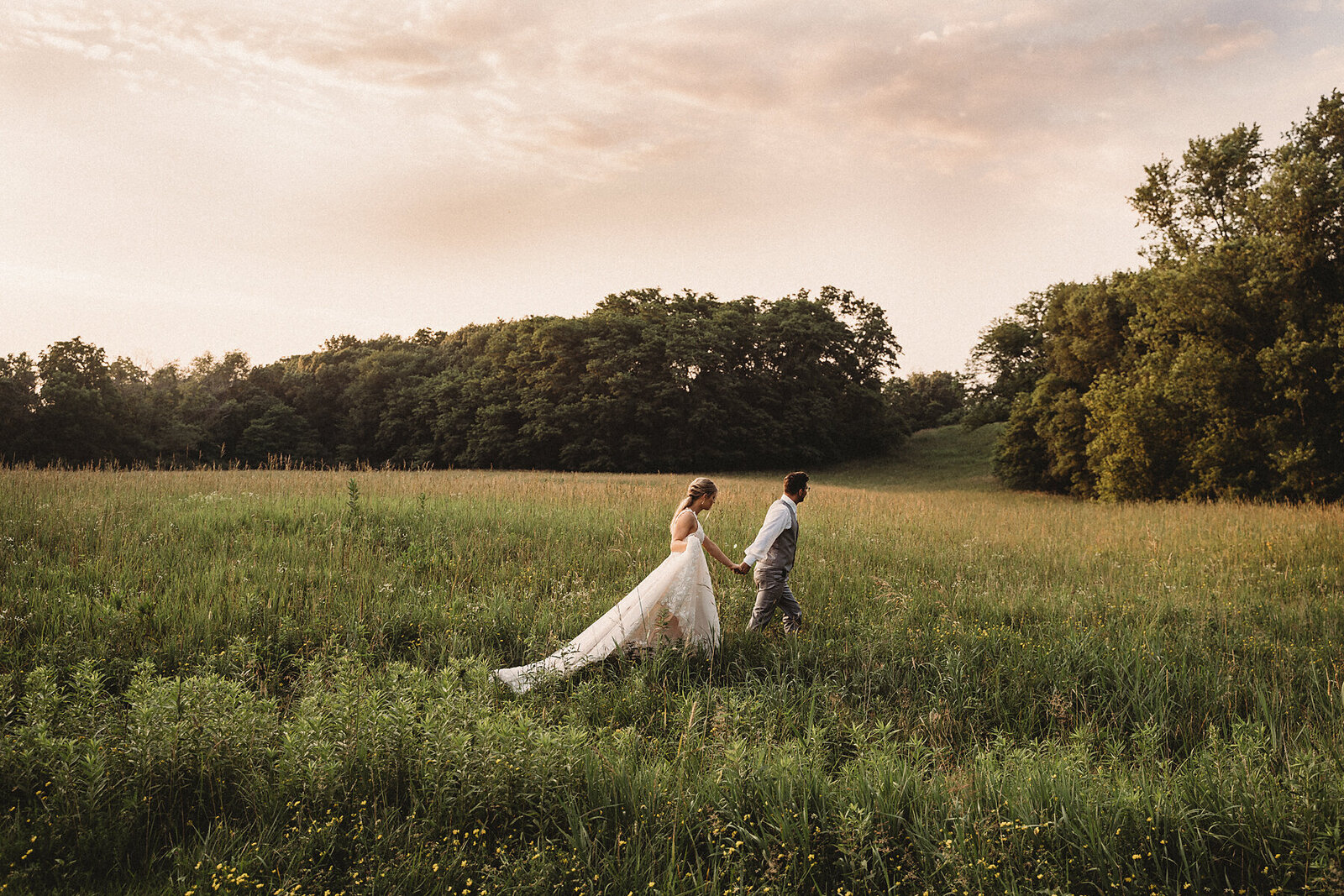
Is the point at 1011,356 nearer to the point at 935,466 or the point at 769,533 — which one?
the point at 935,466

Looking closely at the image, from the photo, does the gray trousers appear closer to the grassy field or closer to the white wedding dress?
the grassy field

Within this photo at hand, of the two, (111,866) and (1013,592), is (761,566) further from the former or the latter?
(111,866)

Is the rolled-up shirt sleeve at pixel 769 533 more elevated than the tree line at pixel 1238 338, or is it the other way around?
the tree line at pixel 1238 338

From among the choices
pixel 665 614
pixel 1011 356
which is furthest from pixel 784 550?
pixel 1011 356

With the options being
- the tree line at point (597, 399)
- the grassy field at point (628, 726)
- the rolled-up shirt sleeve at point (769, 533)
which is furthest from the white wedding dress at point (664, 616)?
the tree line at point (597, 399)

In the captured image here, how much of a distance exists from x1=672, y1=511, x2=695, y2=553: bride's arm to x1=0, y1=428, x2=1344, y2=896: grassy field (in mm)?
999

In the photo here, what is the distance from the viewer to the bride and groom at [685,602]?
5816mm

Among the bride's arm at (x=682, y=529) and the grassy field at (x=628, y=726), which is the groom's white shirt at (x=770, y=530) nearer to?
the bride's arm at (x=682, y=529)

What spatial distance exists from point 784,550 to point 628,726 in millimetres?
3005

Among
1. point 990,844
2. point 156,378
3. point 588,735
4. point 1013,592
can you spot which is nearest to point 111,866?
point 588,735

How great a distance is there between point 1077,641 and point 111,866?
289 inches

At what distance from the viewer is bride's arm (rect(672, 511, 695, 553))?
6508mm

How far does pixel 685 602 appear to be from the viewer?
20.4 feet

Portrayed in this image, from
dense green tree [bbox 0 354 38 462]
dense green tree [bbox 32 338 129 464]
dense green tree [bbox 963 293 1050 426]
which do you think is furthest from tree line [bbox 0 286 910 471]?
dense green tree [bbox 963 293 1050 426]
